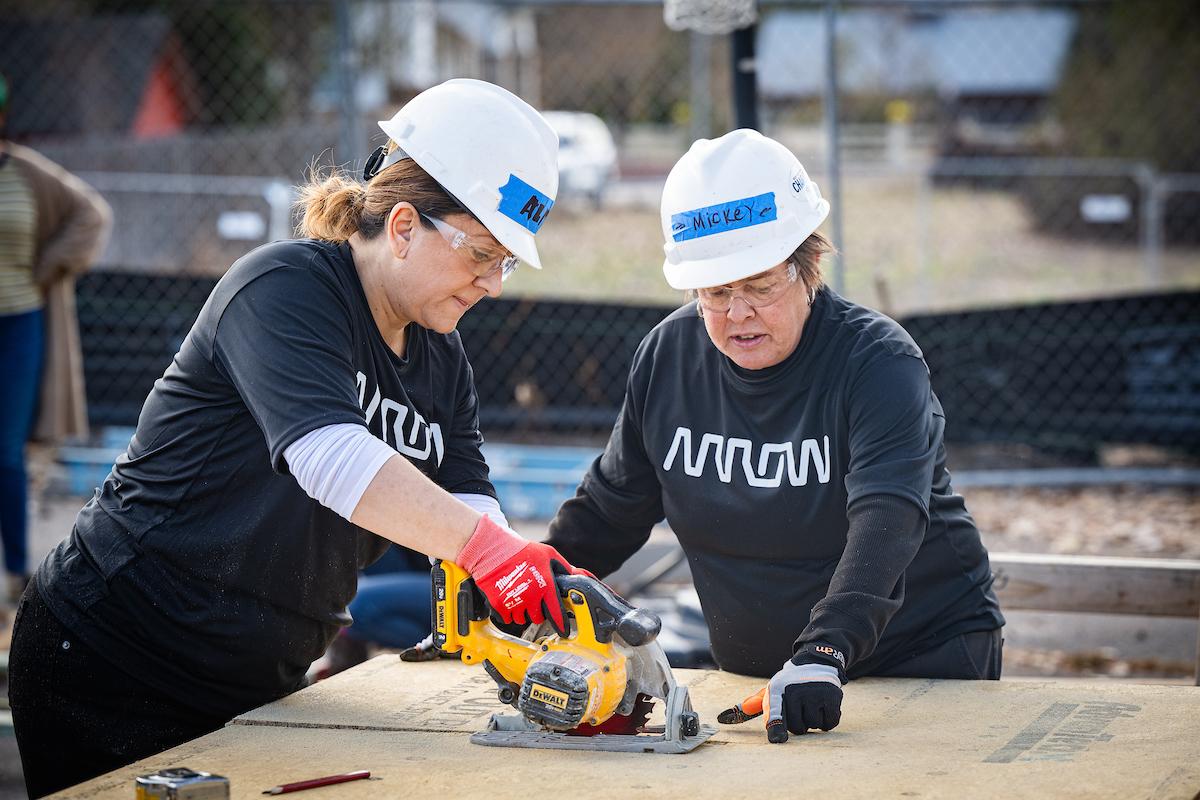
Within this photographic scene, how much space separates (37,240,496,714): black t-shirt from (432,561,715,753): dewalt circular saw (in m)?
0.29

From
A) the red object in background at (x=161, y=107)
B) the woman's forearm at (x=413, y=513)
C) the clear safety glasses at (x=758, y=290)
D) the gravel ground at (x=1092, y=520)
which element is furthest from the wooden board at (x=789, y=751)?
the red object in background at (x=161, y=107)

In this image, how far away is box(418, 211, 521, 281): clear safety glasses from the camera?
7.79 ft

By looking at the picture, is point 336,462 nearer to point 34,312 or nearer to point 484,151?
point 484,151

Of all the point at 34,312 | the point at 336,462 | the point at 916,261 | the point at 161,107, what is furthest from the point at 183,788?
the point at 161,107

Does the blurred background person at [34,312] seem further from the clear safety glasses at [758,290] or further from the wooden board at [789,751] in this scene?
the clear safety glasses at [758,290]

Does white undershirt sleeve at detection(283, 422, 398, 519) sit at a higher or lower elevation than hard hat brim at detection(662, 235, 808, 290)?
lower

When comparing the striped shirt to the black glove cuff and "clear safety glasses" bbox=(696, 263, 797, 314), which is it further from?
the black glove cuff

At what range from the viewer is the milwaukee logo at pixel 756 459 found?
9.02ft

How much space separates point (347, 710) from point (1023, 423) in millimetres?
6047

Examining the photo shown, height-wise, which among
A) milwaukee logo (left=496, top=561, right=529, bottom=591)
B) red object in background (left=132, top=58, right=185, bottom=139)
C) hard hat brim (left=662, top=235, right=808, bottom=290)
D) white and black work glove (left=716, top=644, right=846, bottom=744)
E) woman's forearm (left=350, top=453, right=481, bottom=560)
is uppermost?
red object in background (left=132, top=58, right=185, bottom=139)

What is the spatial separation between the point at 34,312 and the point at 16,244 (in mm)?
307

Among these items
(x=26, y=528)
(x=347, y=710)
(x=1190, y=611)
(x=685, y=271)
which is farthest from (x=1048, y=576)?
(x=26, y=528)

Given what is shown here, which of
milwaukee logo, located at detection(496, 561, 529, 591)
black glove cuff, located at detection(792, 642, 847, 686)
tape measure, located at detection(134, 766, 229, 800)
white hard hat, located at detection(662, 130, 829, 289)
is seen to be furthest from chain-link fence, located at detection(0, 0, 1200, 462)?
tape measure, located at detection(134, 766, 229, 800)

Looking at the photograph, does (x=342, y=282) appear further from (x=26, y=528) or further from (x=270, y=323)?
(x=26, y=528)
